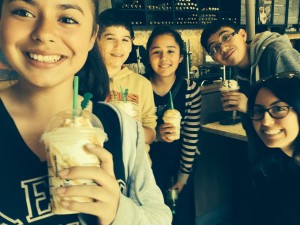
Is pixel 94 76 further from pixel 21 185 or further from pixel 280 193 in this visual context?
pixel 280 193

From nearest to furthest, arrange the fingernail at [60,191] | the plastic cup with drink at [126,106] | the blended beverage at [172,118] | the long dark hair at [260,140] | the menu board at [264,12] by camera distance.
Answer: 1. the fingernail at [60,191]
2. the plastic cup with drink at [126,106]
3. the long dark hair at [260,140]
4. the blended beverage at [172,118]
5. the menu board at [264,12]

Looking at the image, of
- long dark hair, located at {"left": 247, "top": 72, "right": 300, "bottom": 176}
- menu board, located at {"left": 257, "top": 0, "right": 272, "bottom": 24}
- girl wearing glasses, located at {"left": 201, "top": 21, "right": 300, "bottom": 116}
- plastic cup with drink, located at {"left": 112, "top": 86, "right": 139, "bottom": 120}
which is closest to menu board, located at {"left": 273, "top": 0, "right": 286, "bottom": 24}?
menu board, located at {"left": 257, "top": 0, "right": 272, "bottom": 24}

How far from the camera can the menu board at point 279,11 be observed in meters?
6.50

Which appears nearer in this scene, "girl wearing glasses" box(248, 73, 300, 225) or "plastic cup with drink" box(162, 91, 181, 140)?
"girl wearing glasses" box(248, 73, 300, 225)

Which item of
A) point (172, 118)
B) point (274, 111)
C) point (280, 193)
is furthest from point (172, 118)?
point (280, 193)

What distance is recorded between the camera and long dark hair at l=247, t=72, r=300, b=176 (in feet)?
5.99

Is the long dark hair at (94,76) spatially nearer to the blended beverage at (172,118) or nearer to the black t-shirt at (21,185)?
the black t-shirt at (21,185)

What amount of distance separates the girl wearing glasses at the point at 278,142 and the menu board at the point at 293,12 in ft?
19.2

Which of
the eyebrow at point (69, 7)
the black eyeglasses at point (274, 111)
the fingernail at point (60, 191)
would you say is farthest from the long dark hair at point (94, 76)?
the black eyeglasses at point (274, 111)

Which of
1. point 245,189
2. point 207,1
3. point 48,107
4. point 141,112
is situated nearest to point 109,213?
point 48,107

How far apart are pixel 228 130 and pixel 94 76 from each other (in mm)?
1761

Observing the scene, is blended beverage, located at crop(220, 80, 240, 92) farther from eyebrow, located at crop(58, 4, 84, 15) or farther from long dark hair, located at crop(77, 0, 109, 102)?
eyebrow, located at crop(58, 4, 84, 15)

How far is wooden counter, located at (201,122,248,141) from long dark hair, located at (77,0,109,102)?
1619 mm

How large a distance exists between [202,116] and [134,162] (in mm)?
2023
